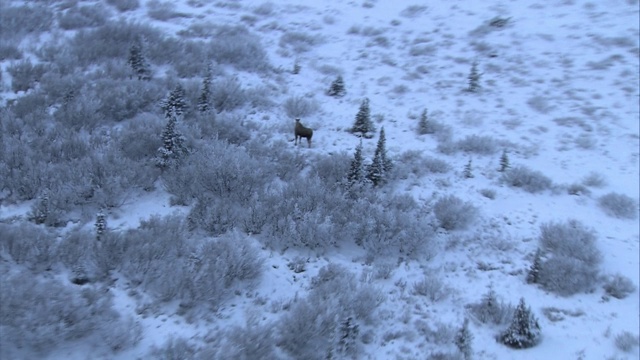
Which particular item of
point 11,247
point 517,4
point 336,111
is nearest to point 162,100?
point 336,111

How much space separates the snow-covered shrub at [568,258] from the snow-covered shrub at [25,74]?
40.1 feet

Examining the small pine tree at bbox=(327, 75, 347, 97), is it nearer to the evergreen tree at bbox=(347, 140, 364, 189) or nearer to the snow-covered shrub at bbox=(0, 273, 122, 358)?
the evergreen tree at bbox=(347, 140, 364, 189)

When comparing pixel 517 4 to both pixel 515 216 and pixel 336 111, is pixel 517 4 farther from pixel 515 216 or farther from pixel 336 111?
pixel 515 216

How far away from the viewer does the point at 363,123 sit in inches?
426

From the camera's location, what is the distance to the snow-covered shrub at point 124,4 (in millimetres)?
16938

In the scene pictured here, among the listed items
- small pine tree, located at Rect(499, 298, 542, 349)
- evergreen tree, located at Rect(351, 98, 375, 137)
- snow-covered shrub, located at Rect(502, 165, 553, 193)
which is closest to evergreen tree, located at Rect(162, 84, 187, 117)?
evergreen tree, located at Rect(351, 98, 375, 137)

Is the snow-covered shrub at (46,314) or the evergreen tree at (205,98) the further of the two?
the evergreen tree at (205,98)

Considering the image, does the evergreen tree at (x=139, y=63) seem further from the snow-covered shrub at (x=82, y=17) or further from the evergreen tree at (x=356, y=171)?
the evergreen tree at (x=356, y=171)

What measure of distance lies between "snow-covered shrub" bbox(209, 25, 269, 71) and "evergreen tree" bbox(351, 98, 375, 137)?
4.46m

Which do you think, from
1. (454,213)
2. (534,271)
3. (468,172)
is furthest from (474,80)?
(534,271)

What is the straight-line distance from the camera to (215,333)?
5422 millimetres

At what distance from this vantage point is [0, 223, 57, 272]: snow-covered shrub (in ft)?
19.0

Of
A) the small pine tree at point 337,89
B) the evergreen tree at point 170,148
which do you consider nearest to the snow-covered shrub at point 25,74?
the evergreen tree at point 170,148

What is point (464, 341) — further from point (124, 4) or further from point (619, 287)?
point (124, 4)
